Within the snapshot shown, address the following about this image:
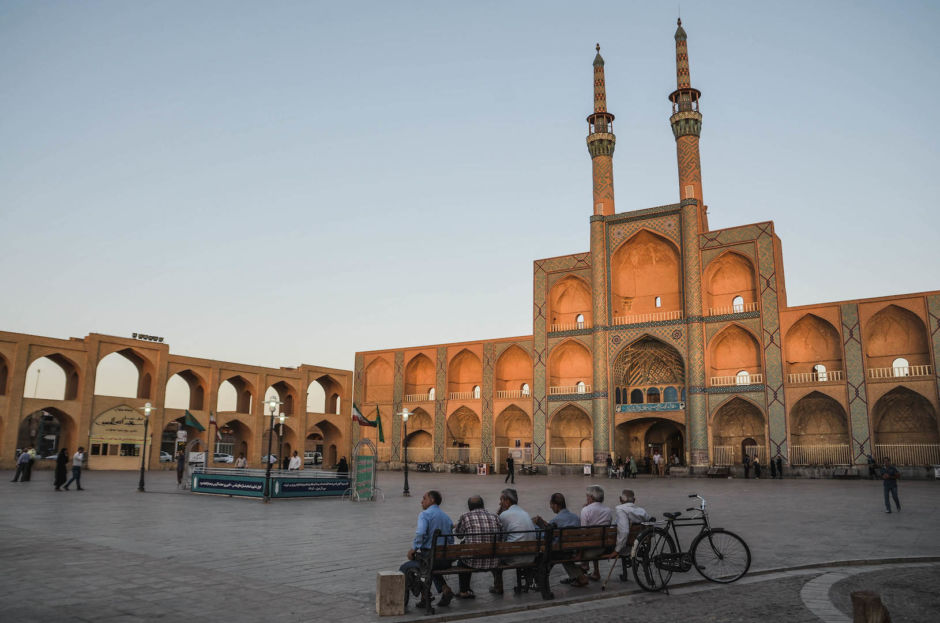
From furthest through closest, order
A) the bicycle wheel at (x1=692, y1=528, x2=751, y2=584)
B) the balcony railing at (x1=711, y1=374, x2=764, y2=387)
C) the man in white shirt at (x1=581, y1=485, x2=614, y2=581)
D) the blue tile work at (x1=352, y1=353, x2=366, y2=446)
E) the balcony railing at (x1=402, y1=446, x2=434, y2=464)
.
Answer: the blue tile work at (x1=352, y1=353, x2=366, y2=446)
the balcony railing at (x1=402, y1=446, x2=434, y2=464)
the balcony railing at (x1=711, y1=374, x2=764, y2=387)
the man in white shirt at (x1=581, y1=485, x2=614, y2=581)
the bicycle wheel at (x1=692, y1=528, x2=751, y2=584)

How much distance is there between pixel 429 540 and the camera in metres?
5.62

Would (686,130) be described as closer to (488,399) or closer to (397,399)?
(488,399)

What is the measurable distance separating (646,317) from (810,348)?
277 inches

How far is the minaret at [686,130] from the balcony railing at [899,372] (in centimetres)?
954

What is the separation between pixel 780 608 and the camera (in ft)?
17.1

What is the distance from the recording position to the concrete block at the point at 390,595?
16.4 feet

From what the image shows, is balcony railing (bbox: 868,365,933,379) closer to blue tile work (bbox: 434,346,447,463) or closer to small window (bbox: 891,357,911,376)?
small window (bbox: 891,357,911,376)

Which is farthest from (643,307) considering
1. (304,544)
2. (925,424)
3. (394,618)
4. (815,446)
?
(394,618)

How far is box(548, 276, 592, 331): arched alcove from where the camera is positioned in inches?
1389

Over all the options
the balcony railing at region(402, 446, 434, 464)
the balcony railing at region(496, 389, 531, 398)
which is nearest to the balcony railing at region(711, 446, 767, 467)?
the balcony railing at region(496, 389, 531, 398)

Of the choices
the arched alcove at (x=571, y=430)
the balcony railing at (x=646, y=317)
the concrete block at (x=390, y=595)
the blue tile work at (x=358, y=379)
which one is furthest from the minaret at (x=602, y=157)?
the concrete block at (x=390, y=595)

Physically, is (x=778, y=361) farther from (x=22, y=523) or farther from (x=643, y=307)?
(x=22, y=523)

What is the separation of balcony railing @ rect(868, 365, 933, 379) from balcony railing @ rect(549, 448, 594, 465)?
12.6 metres

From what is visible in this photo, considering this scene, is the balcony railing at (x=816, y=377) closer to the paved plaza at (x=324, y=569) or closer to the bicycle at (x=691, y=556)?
the paved plaza at (x=324, y=569)
